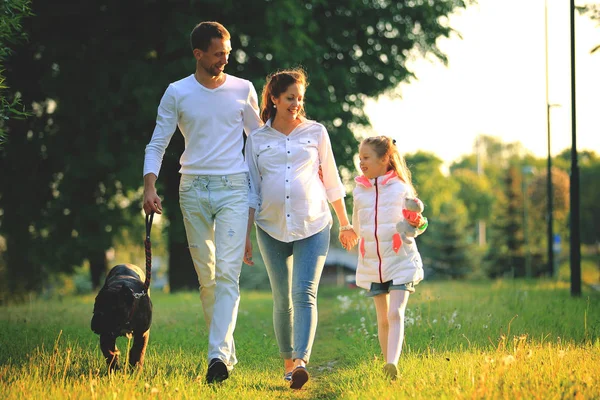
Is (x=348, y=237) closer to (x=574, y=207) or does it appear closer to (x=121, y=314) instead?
(x=121, y=314)

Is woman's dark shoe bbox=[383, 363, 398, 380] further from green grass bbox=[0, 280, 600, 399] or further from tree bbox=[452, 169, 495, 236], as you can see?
tree bbox=[452, 169, 495, 236]

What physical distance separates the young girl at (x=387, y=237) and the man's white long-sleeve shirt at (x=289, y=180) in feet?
1.07

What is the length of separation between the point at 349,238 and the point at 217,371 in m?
1.44

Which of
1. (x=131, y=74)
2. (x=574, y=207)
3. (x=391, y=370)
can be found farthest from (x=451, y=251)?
(x=391, y=370)

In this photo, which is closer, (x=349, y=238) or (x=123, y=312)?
(x=123, y=312)

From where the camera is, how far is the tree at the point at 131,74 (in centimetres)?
1564

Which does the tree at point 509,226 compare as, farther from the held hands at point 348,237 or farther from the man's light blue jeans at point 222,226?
the man's light blue jeans at point 222,226

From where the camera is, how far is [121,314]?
6184 millimetres

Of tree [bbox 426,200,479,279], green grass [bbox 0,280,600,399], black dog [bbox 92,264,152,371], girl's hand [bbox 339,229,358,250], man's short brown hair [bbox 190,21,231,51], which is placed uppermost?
man's short brown hair [bbox 190,21,231,51]

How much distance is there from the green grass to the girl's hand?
1.01 m

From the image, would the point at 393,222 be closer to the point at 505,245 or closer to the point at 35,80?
the point at 35,80

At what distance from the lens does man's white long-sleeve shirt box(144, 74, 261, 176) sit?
250 inches

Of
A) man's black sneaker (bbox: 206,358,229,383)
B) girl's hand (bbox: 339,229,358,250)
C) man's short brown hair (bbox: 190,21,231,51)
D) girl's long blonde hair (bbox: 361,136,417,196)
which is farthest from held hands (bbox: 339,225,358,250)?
man's short brown hair (bbox: 190,21,231,51)

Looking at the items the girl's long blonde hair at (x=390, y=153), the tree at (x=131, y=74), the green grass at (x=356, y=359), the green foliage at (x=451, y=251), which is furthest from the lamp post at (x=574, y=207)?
the green foliage at (x=451, y=251)
